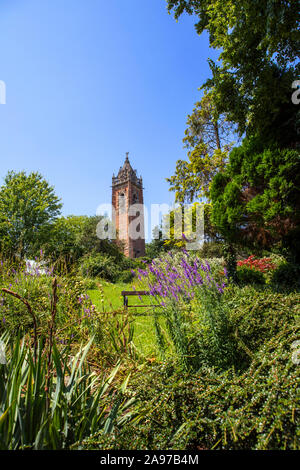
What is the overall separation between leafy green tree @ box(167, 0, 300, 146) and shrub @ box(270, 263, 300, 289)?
11.5ft

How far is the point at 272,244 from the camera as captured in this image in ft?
20.6

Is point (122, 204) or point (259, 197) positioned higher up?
point (122, 204)

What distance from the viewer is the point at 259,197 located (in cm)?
543

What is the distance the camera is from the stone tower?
1480 inches

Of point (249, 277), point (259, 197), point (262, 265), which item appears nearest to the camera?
point (259, 197)

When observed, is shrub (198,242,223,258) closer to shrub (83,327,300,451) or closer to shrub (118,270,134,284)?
shrub (118,270,134,284)

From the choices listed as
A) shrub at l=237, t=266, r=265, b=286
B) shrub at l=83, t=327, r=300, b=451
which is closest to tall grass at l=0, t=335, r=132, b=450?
shrub at l=83, t=327, r=300, b=451

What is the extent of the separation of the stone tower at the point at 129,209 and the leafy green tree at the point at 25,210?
17548 mm

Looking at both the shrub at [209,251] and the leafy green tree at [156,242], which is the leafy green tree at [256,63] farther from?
the leafy green tree at [156,242]

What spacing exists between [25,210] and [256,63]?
1897 centimetres

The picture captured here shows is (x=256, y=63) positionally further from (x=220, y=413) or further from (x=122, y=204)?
(x=122, y=204)

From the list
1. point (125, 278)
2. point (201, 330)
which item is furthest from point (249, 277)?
point (125, 278)
